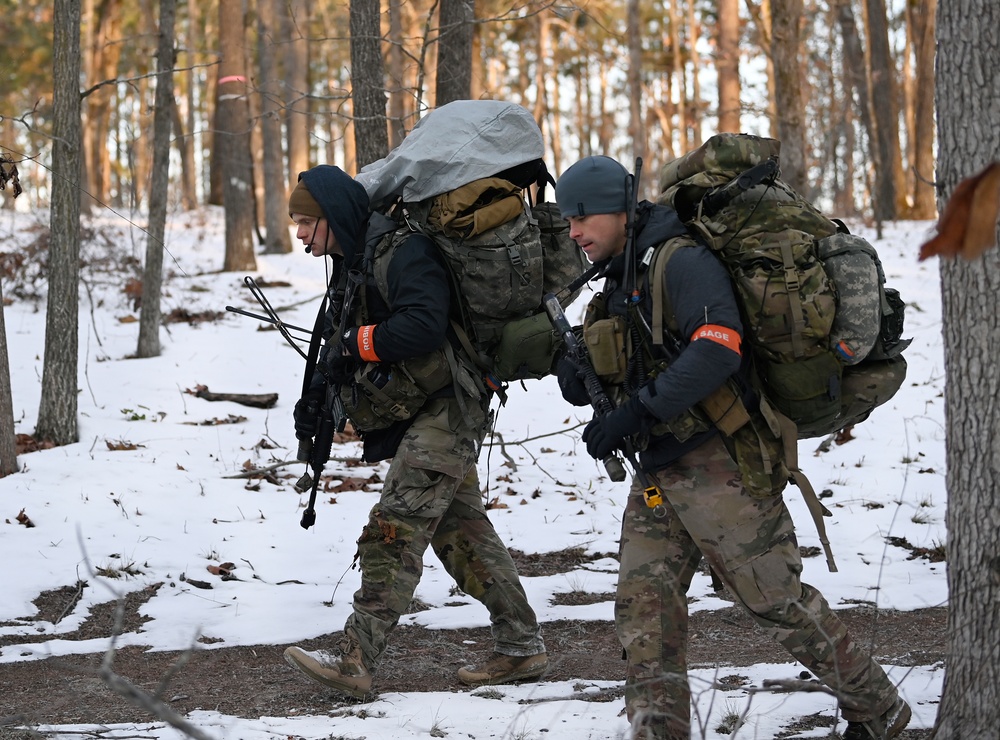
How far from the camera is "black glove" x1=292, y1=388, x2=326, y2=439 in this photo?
434 centimetres

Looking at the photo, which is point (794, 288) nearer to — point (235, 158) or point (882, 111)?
point (235, 158)

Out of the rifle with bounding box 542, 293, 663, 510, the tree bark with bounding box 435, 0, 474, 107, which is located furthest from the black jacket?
the tree bark with bounding box 435, 0, 474, 107

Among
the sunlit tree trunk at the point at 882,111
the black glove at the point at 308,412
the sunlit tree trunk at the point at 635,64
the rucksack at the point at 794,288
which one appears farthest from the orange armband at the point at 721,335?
the sunlit tree trunk at the point at 882,111

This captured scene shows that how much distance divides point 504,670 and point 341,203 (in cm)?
215

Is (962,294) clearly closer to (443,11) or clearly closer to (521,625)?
(521,625)

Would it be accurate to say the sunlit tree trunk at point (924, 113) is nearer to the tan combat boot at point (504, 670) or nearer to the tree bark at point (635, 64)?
the tree bark at point (635, 64)

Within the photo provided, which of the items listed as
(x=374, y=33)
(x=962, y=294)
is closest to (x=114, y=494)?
(x=374, y=33)

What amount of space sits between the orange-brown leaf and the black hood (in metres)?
2.77

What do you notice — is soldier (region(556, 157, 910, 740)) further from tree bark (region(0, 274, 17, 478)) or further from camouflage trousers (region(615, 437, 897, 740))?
tree bark (region(0, 274, 17, 478))

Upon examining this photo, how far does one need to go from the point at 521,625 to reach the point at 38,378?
638 centimetres

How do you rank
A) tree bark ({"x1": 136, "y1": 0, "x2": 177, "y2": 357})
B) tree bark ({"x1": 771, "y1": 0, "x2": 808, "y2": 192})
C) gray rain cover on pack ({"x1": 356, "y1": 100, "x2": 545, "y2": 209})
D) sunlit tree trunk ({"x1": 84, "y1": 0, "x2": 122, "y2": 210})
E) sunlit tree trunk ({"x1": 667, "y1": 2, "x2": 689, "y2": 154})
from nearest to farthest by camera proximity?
gray rain cover on pack ({"x1": 356, "y1": 100, "x2": 545, "y2": 209}), tree bark ({"x1": 136, "y1": 0, "x2": 177, "y2": 357}), tree bark ({"x1": 771, "y1": 0, "x2": 808, "y2": 192}), sunlit tree trunk ({"x1": 84, "y1": 0, "x2": 122, "y2": 210}), sunlit tree trunk ({"x1": 667, "y1": 2, "x2": 689, "y2": 154})

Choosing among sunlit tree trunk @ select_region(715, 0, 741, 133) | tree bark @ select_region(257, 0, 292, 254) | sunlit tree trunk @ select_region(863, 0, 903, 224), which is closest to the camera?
sunlit tree trunk @ select_region(715, 0, 741, 133)

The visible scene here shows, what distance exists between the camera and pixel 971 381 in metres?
2.66

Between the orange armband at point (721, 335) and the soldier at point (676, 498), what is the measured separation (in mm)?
31
